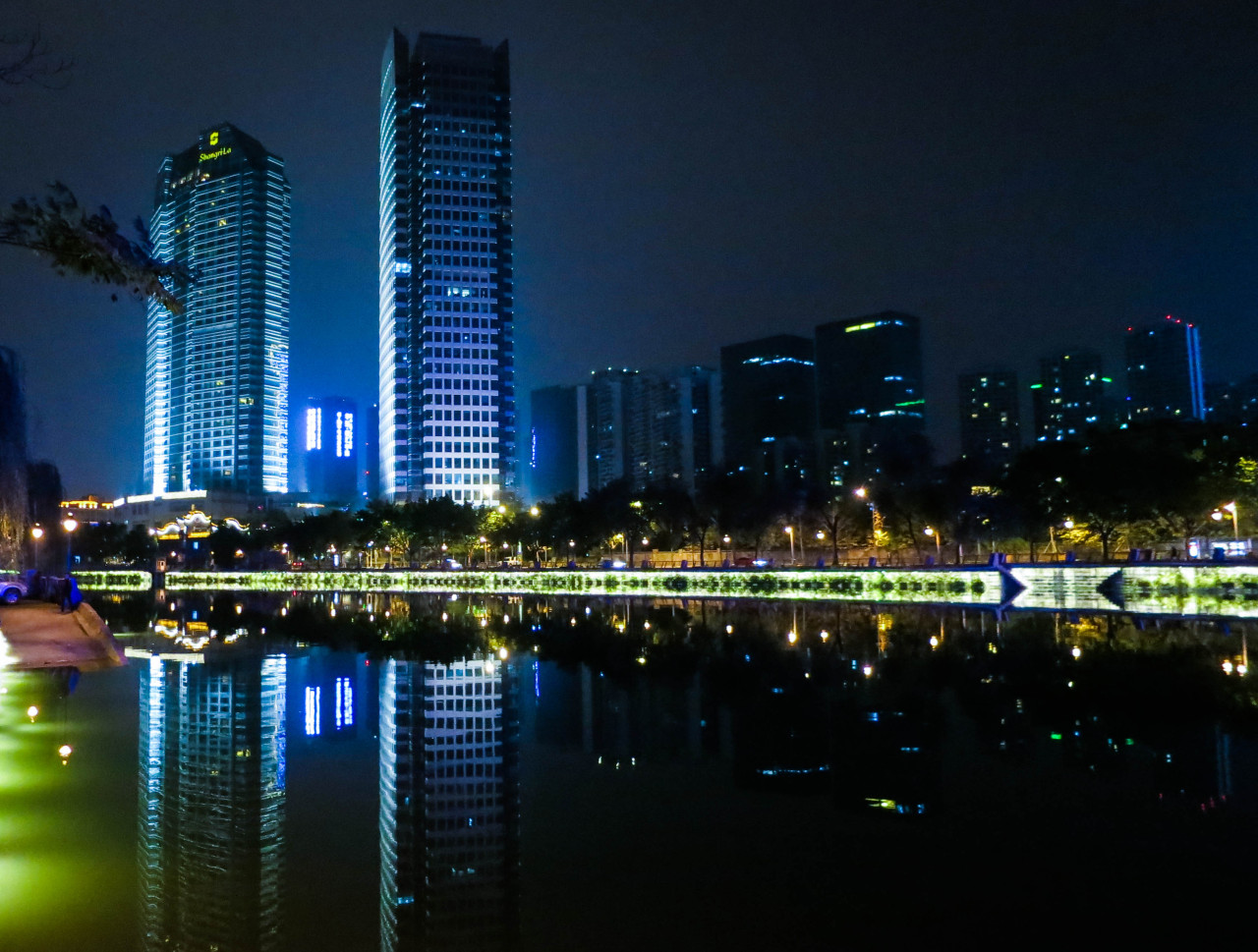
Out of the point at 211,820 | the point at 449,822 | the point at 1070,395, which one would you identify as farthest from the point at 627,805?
the point at 1070,395

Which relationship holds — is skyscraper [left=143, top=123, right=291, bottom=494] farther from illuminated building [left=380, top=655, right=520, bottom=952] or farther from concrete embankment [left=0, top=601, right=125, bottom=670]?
illuminated building [left=380, top=655, right=520, bottom=952]

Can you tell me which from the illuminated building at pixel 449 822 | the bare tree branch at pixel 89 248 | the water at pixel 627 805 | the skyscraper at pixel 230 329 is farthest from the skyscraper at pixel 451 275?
the bare tree branch at pixel 89 248

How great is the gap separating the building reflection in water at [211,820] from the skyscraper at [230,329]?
597 feet

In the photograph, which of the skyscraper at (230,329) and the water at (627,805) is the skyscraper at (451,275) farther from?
the water at (627,805)

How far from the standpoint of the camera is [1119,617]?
88.2 feet

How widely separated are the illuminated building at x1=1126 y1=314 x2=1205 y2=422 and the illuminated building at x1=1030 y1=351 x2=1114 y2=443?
6.03 m

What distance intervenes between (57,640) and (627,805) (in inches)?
715

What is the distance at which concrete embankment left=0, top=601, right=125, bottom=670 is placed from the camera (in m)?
19.0

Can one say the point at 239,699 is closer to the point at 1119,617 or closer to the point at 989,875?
the point at 989,875

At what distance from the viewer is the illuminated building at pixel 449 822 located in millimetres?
5723

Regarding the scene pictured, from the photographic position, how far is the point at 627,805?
8.27 metres

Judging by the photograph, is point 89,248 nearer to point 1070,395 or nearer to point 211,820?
point 211,820

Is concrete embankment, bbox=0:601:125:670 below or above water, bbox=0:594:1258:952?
above

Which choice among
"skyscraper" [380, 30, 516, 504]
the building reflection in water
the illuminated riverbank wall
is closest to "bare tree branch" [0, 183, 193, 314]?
the building reflection in water
